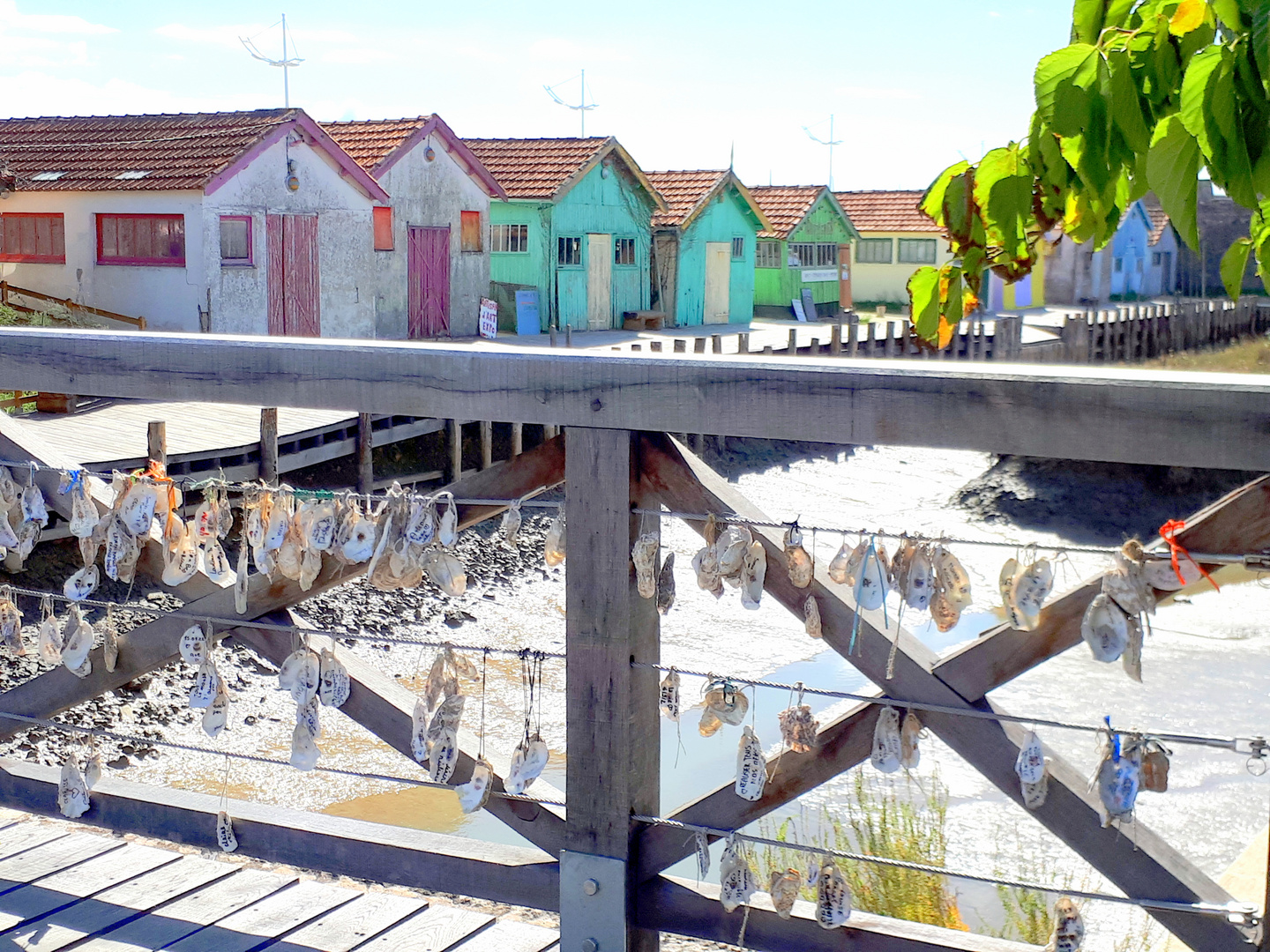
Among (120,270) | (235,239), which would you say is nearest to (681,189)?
(235,239)

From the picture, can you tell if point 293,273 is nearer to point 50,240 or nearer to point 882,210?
point 50,240

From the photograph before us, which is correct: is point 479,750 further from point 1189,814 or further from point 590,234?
point 590,234

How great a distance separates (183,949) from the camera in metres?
3.11

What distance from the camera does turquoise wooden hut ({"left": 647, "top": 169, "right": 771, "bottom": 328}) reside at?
29125 millimetres

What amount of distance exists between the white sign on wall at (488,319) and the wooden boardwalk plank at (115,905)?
806 inches

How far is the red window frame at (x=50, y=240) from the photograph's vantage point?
1933 cm

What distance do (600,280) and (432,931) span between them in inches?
970

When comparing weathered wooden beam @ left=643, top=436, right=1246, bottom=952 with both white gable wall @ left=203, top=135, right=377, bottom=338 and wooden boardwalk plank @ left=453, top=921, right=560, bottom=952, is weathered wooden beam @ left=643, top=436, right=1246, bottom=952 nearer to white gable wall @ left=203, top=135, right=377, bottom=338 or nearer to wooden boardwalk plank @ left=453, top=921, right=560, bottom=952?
wooden boardwalk plank @ left=453, top=921, right=560, bottom=952

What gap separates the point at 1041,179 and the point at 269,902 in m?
2.64

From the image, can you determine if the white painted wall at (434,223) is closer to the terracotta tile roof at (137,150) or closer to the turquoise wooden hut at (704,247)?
the terracotta tile roof at (137,150)

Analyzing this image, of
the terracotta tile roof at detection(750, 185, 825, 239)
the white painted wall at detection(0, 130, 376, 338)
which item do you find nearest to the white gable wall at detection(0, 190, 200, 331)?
the white painted wall at detection(0, 130, 376, 338)

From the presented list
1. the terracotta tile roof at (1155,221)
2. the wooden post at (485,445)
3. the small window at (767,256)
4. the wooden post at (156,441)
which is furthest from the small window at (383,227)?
the terracotta tile roof at (1155,221)

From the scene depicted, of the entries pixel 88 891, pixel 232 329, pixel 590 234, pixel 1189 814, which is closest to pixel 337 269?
pixel 232 329

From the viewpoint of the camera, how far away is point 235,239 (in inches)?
752
